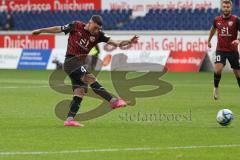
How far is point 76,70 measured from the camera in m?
14.1

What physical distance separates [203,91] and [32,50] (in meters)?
16.5

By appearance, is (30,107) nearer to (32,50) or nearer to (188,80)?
(188,80)

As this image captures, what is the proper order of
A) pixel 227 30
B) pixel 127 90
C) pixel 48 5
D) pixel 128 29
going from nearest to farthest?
pixel 227 30
pixel 127 90
pixel 128 29
pixel 48 5

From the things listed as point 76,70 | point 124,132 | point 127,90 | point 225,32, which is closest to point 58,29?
point 76,70

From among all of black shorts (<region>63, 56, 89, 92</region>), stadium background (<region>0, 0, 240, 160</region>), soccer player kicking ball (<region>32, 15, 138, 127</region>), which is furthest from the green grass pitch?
black shorts (<region>63, 56, 89, 92</region>)

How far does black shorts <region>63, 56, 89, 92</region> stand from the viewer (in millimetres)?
14094

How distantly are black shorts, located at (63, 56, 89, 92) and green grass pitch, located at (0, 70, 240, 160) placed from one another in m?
0.77

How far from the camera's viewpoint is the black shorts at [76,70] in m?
14.1

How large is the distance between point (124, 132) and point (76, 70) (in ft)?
6.14

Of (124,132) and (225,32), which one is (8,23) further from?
(124,132)

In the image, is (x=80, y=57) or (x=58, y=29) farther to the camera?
(x=80, y=57)

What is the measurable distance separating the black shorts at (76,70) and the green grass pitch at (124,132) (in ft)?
2.54

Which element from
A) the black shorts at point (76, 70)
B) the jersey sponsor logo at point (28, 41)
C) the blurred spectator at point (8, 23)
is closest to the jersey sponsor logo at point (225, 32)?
the black shorts at point (76, 70)

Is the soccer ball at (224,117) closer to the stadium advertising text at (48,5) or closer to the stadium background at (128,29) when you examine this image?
the stadium background at (128,29)
